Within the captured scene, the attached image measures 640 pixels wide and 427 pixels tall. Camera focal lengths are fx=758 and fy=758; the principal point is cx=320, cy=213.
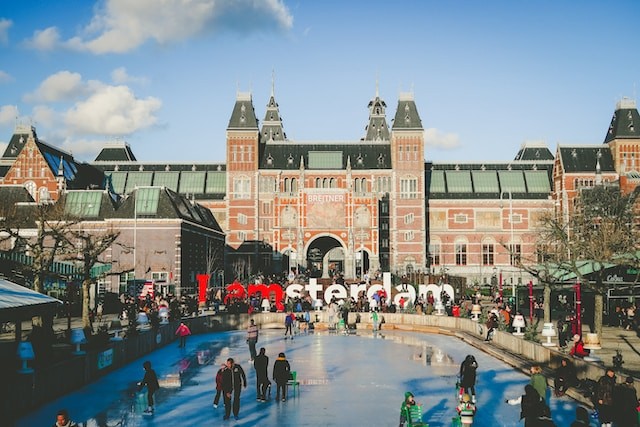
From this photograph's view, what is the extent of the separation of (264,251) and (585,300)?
50798 mm

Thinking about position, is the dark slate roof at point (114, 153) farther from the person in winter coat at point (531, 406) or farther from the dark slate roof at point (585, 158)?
the person in winter coat at point (531, 406)

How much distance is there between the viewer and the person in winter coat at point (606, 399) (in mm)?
13922

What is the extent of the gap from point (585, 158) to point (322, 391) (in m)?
71.6

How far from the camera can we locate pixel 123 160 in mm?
96438

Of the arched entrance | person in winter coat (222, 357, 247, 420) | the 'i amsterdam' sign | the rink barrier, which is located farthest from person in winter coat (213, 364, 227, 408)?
the arched entrance

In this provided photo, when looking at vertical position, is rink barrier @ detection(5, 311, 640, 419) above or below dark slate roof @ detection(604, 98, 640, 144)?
below

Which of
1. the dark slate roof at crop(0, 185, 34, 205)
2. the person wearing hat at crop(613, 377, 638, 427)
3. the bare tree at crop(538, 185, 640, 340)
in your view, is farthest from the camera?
the dark slate roof at crop(0, 185, 34, 205)

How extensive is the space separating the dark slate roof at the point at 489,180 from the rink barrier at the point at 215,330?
162ft

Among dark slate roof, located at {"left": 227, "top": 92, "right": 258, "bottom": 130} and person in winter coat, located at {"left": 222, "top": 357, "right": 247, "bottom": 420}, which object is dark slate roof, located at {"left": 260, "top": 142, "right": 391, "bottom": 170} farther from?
person in winter coat, located at {"left": 222, "top": 357, "right": 247, "bottom": 420}

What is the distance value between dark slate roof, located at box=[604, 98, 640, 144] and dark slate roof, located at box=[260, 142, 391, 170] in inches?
1001

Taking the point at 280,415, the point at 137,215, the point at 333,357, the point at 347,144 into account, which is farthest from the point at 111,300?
the point at 347,144

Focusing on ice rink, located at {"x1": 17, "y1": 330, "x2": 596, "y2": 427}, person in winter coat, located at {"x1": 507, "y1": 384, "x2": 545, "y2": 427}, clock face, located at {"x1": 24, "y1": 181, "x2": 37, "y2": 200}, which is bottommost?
ice rink, located at {"x1": 17, "y1": 330, "x2": 596, "y2": 427}

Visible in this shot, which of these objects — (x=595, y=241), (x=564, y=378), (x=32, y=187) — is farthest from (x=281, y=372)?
(x=32, y=187)

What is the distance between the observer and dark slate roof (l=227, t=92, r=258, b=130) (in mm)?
86000
